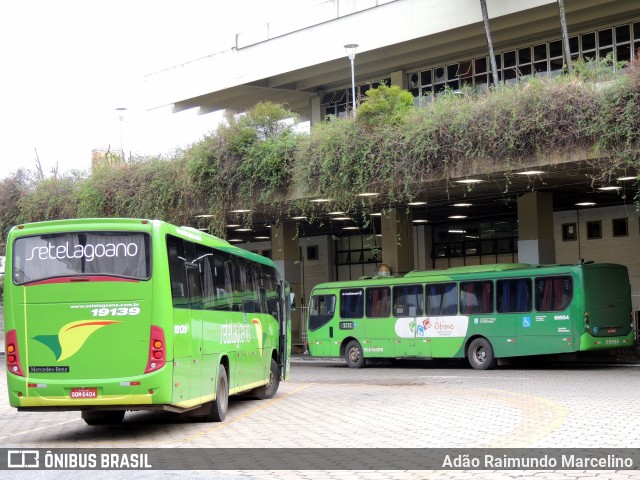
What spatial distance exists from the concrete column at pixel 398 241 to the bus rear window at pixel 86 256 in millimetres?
22993

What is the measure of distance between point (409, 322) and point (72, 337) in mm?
19070

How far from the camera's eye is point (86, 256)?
45.0 ft

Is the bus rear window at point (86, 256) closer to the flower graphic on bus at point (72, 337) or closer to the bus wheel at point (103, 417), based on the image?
the flower graphic on bus at point (72, 337)

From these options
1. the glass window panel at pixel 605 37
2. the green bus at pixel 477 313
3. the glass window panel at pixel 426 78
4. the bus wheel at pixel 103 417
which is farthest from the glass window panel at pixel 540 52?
the bus wheel at pixel 103 417

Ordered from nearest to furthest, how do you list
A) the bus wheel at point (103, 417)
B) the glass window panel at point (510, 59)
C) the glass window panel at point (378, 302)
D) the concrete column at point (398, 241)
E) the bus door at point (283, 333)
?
the bus wheel at point (103, 417) → the bus door at point (283, 333) → the glass window panel at point (378, 302) → the concrete column at point (398, 241) → the glass window panel at point (510, 59)

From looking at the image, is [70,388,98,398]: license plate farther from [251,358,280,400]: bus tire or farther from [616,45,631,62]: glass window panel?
[616,45,631,62]: glass window panel

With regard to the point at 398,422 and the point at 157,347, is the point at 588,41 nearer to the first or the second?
the point at 398,422

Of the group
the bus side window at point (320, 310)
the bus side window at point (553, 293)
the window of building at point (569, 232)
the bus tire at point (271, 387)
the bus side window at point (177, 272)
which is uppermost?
the window of building at point (569, 232)

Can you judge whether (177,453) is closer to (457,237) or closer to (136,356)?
(136,356)

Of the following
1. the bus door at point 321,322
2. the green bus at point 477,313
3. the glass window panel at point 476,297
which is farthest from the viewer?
the bus door at point 321,322

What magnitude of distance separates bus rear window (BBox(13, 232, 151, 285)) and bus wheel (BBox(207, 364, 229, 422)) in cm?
326

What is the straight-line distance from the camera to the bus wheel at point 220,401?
16000mm

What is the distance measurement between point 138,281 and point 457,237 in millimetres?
37126

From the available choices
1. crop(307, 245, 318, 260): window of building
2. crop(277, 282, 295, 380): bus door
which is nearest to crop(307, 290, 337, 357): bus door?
crop(277, 282, 295, 380): bus door
